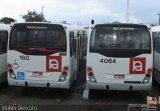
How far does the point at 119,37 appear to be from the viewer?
41.5 ft

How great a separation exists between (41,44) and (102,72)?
2247 mm

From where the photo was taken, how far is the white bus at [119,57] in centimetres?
1246

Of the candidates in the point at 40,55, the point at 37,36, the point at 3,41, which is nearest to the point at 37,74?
the point at 40,55

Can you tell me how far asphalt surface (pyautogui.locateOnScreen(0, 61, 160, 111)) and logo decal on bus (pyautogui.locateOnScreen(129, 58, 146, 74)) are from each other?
1099 mm

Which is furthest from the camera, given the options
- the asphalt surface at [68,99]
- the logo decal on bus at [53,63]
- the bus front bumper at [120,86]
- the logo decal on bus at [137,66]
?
the logo decal on bus at [53,63]

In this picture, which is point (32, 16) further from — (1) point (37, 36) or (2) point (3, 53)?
(1) point (37, 36)

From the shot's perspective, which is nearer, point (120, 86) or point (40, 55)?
point (120, 86)

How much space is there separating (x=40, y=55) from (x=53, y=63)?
1.67 ft

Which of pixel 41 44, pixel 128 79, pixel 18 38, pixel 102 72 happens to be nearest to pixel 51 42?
pixel 41 44

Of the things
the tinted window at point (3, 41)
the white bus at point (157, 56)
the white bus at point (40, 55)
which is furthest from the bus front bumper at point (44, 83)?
the white bus at point (157, 56)

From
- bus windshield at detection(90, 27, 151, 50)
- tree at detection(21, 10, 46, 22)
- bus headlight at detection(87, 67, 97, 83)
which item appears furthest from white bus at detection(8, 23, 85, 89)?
tree at detection(21, 10, 46, 22)

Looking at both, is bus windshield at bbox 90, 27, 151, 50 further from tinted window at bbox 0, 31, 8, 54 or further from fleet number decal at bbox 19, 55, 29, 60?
tinted window at bbox 0, 31, 8, 54

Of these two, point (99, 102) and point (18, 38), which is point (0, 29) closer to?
point (18, 38)

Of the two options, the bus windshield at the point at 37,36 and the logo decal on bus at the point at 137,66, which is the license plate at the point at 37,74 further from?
the logo decal on bus at the point at 137,66
